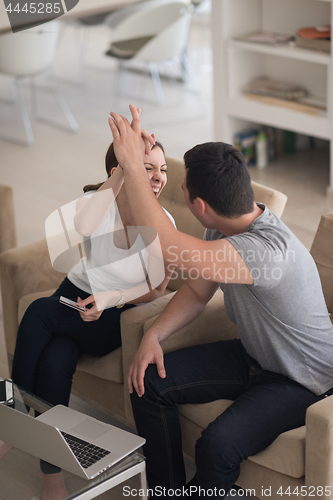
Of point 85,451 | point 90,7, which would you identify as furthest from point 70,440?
point 90,7

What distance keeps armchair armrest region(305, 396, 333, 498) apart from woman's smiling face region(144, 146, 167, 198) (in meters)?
0.64

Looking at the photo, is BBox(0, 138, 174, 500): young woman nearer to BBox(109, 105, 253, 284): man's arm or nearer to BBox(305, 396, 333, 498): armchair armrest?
BBox(109, 105, 253, 284): man's arm

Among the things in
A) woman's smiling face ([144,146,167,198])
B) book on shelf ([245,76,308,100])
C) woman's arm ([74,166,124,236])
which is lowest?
book on shelf ([245,76,308,100])

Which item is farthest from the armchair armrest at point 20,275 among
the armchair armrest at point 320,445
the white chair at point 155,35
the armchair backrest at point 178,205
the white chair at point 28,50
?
the white chair at point 155,35

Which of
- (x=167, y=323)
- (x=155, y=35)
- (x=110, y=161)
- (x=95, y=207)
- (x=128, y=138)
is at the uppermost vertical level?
(x=128, y=138)

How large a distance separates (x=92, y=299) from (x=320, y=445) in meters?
0.68

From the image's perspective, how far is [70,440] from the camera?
55.0 inches

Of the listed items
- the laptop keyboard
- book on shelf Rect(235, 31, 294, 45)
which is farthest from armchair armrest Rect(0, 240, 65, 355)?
book on shelf Rect(235, 31, 294, 45)

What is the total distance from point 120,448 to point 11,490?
0.85ft

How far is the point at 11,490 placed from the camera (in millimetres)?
1401

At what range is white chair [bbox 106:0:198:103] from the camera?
4741 mm

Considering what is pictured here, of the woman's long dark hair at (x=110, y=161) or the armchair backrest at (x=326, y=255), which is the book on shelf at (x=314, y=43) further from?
the woman's long dark hair at (x=110, y=161)

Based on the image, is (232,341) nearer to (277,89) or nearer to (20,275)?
(20,275)

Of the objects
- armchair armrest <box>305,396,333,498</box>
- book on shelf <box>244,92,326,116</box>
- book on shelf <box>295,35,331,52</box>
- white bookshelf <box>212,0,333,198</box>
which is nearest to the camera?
armchair armrest <box>305,396,333,498</box>
